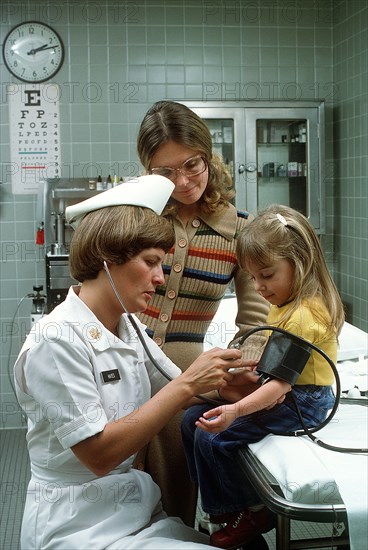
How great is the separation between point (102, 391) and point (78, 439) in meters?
0.15

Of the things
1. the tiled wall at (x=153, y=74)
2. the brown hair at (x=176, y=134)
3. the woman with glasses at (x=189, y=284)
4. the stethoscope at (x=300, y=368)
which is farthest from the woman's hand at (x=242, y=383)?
the tiled wall at (x=153, y=74)

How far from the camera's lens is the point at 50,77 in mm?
4535

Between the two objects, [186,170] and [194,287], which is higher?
[186,170]

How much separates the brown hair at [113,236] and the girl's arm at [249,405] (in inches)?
15.1

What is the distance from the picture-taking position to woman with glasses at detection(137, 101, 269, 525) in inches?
80.1

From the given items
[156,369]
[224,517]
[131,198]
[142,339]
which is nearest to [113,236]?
[131,198]

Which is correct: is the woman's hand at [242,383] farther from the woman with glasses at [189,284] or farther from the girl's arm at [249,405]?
the woman with glasses at [189,284]

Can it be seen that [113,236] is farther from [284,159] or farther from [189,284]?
[284,159]

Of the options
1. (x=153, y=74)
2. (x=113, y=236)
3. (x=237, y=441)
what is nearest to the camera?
(x=113, y=236)

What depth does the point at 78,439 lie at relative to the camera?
1.44 metres

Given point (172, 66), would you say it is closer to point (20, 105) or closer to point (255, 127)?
point (255, 127)

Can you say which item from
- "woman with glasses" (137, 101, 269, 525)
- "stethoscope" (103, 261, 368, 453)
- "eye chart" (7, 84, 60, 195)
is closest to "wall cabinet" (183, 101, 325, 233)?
"eye chart" (7, 84, 60, 195)

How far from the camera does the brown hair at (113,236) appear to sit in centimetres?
156

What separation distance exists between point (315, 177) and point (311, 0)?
1.14 m
